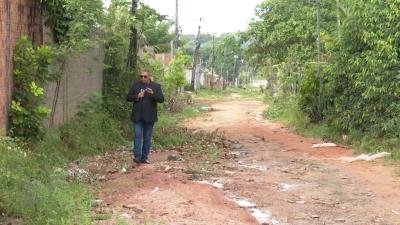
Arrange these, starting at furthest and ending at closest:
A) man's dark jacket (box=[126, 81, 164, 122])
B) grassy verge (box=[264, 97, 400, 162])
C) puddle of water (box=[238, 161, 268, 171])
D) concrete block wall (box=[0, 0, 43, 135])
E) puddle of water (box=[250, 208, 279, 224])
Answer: grassy verge (box=[264, 97, 400, 162]), puddle of water (box=[238, 161, 268, 171]), man's dark jacket (box=[126, 81, 164, 122]), concrete block wall (box=[0, 0, 43, 135]), puddle of water (box=[250, 208, 279, 224])

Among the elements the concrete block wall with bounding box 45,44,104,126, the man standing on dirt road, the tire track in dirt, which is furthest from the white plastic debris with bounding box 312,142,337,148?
the concrete block wall with bounding box 45,44,104,126

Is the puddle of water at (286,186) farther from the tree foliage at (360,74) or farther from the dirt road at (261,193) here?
the tree foliage at (360,74)

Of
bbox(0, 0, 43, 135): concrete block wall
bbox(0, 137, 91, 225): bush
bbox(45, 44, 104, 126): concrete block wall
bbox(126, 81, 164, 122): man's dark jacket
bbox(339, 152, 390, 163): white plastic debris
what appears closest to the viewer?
bbox(0, 137, 91, 225): bush

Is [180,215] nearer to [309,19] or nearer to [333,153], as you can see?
[333,153]

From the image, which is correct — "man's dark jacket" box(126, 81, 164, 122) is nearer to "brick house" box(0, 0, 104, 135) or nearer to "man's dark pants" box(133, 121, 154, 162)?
"man's dark pants" box(133, 121, 154, 162)

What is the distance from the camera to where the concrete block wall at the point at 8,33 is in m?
7.76

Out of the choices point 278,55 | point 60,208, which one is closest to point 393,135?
point 60,208

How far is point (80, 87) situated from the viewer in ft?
37.7

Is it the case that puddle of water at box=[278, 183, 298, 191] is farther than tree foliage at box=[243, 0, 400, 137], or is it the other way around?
tree foliage at box=[243, 0, 400, 137]

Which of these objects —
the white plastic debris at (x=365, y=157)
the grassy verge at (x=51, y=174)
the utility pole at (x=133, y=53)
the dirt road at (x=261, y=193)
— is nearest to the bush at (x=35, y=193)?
the grassy verge at (x=51, y=174)

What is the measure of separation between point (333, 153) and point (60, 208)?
8423mm

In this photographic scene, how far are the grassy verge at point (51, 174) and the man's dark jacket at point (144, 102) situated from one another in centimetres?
131

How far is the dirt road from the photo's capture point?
639 cm

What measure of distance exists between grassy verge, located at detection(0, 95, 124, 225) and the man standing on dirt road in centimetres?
108
